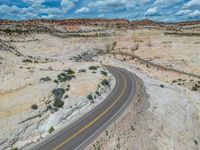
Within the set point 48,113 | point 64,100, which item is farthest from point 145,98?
point 48,113

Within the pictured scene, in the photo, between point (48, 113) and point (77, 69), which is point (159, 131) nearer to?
point (48, 113)

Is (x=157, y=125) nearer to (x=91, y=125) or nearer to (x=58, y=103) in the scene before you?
(x=91, y=125)

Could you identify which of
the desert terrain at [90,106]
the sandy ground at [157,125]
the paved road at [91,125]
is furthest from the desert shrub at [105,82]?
the sandy ground at [157,125]

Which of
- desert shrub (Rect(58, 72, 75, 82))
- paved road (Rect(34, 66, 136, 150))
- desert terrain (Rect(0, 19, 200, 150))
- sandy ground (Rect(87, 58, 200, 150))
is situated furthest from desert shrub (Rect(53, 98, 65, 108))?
desert shrub (Rect(58, 72, 75, 82))

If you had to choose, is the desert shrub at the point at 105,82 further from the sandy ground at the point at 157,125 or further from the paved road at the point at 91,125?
the sandy ground at the point at 157,125

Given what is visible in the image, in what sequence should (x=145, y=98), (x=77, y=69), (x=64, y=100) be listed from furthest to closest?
(x=77, y=69) < (x=145, y=98) < (x=64, y=100)

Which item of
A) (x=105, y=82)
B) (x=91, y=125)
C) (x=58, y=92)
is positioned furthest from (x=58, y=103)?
(x=105, y=82)

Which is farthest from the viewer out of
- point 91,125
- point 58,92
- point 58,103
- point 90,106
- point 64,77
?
point 64,77
